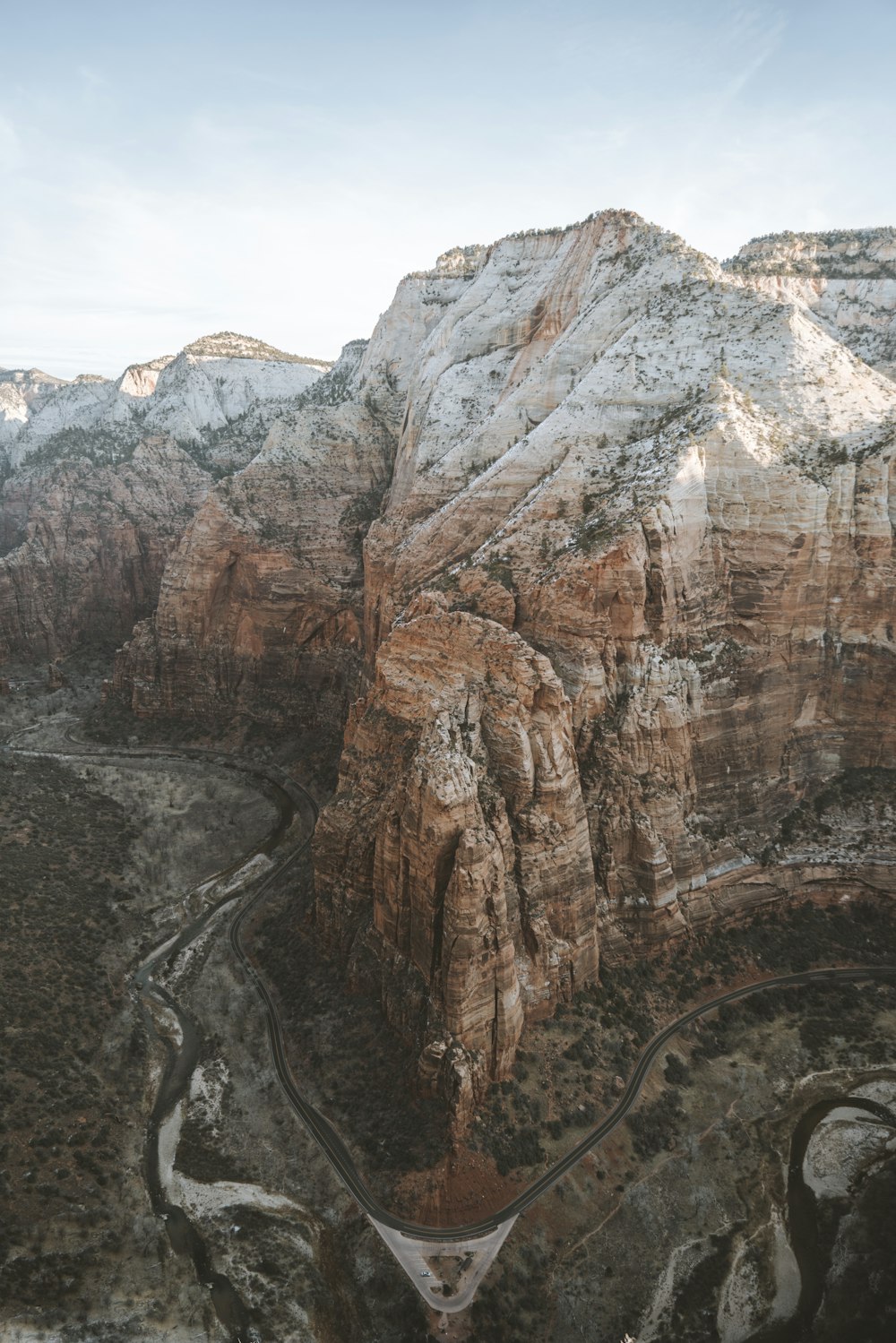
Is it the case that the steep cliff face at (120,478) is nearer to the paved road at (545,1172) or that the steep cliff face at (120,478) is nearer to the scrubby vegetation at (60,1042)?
the scrubby vegetation at (60,1042)

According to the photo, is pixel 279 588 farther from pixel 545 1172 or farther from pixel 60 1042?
pixel 545 1172

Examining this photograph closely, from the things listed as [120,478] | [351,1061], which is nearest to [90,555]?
[120,478]

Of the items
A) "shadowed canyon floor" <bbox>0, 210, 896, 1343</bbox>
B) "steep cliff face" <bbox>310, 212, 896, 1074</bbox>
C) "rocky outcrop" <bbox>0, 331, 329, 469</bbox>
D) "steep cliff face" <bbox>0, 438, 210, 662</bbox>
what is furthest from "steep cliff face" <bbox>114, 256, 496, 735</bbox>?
"rocky outcrop" <bbox>0, 331, 329, 469</bbox>

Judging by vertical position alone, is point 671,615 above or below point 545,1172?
above

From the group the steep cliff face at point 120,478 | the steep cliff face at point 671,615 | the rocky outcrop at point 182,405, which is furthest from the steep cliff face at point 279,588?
the rocky outcrop at point 182,405

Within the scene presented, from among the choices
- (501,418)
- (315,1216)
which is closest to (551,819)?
(315,1216)

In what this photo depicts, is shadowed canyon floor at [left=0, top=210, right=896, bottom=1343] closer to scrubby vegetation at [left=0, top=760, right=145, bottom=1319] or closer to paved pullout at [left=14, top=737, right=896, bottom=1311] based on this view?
scrubby vegetation at [left=0, top=760, right=145, bottom=1319]
